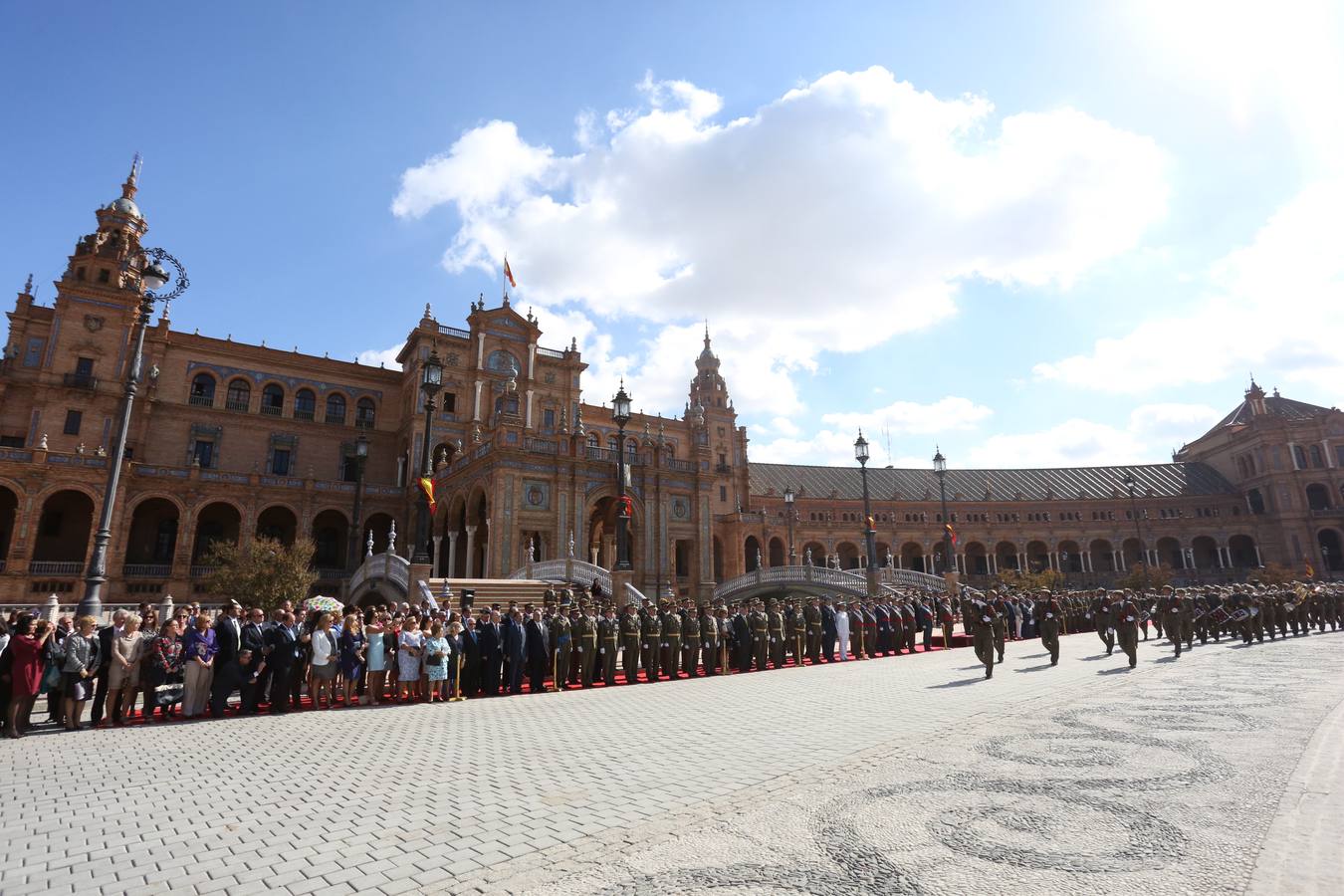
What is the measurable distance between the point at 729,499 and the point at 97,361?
4562 centimetres

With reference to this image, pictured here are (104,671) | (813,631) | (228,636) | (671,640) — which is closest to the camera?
(104,671)

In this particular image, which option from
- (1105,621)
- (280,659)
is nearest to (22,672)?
(280,659)

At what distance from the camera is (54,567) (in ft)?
110

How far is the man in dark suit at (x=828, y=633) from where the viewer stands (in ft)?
69.4

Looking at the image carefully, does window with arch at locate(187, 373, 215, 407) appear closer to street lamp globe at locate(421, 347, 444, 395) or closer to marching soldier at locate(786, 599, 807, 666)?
street lamp globe at locate(421, 347, 444, 395)

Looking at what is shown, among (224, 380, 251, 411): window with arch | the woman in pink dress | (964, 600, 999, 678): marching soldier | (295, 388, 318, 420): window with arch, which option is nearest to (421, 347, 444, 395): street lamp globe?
the woman in pink dress

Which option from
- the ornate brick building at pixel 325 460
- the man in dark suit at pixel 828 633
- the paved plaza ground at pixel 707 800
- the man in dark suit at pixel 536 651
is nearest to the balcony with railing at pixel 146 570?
the ornate brick building at pixel 325 460

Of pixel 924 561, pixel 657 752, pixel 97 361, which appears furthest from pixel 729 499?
pixel 657 752

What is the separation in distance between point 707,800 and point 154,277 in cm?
1634

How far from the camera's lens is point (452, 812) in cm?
591

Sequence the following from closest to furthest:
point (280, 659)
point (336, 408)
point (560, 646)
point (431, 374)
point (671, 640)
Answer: point (280, 659) → point (560, 646) → point (671, 640) → point (431, 374) → point (336, 408)

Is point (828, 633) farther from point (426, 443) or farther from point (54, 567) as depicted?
point (54, 567)

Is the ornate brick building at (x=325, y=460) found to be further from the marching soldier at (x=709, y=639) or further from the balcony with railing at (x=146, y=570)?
the marching soldier at (x=709, y=639)

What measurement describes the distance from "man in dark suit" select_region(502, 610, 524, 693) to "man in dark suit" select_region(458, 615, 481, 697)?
594 millimetres
